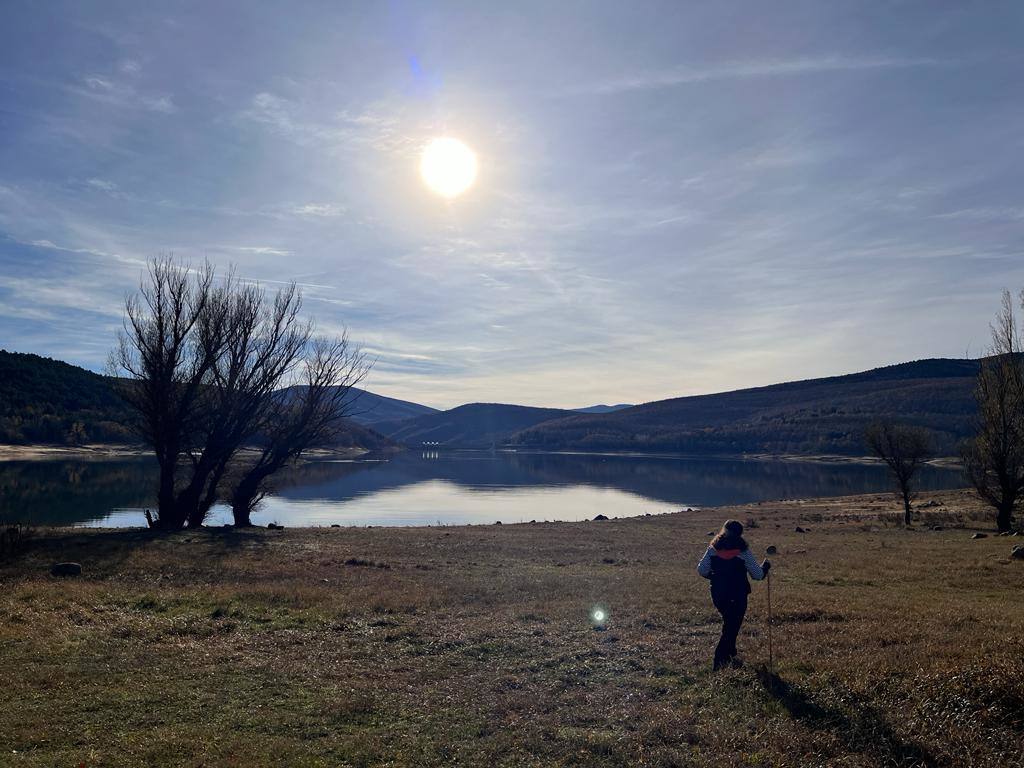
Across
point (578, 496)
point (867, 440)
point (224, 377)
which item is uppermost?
point (224, 377)

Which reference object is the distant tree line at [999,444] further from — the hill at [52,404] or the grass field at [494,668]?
the hill at [52,404]

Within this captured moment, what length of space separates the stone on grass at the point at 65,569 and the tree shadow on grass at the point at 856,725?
56.0 ft

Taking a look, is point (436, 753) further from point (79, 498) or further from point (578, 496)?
point (578, 496)

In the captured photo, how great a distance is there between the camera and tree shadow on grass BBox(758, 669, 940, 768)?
260 inches

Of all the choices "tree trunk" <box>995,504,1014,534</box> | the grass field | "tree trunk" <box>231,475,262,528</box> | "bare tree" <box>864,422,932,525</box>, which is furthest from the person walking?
"bare tree" <box>864,422,932,525</box>

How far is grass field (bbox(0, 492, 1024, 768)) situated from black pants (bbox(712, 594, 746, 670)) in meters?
0.37

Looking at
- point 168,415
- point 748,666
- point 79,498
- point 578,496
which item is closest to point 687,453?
point 578,496

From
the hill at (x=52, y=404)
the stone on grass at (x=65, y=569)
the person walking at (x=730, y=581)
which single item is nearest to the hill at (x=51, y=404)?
the hill at (x=52, y=404)

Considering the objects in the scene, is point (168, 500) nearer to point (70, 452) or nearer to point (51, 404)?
point (70, 452)

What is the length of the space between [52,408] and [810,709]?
430ft

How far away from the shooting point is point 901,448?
40.8 meters

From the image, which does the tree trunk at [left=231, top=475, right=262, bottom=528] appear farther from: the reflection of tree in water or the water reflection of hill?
the water reflection of hill

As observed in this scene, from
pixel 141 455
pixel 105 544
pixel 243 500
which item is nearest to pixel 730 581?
pixel 105 544

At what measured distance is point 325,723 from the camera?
25.7 ft
